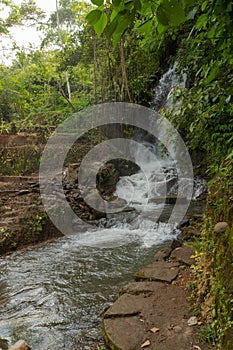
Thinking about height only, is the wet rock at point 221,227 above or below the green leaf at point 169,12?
below

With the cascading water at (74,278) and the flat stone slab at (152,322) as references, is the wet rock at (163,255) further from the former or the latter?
the flat stone slab at (152,322)

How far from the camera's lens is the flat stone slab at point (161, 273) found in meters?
3.42

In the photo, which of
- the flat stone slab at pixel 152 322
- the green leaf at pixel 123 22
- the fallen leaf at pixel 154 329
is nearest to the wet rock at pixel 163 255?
the flat stone slab at pixel 152 322

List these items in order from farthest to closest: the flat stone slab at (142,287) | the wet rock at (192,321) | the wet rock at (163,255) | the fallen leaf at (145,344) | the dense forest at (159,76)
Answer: the wet rock at (163,255), the flat stone slab at (142,287), the wet rock at (192,321), the fallen leaf at (145,344), the dense forest at (159,76)

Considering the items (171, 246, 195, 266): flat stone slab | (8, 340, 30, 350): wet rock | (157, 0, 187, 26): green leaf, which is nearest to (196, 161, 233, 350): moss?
(171, 246, 195, 266): flat stone slab

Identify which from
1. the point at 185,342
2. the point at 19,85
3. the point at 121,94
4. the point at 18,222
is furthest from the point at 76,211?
the point at 19,85

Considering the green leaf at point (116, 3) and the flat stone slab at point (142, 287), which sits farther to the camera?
the flat stone slab at point (142, 287)

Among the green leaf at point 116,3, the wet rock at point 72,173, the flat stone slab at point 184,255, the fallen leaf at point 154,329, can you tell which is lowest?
the fallen leaf at point 154,329

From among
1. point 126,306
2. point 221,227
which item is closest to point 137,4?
point 221,227

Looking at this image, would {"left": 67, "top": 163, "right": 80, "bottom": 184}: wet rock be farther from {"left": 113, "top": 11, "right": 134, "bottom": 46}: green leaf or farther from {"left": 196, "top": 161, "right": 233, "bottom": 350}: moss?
{"left": 113, "top": 11, "right": 134, "bottom": 46}: green leaf

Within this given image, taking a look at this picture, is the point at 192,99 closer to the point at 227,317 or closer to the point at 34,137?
the point at 227,317

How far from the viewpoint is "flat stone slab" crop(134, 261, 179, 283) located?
11.2 feet

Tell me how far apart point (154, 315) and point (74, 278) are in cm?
173

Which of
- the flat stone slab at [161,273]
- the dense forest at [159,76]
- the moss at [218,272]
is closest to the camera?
the dense forest at [159,76]
